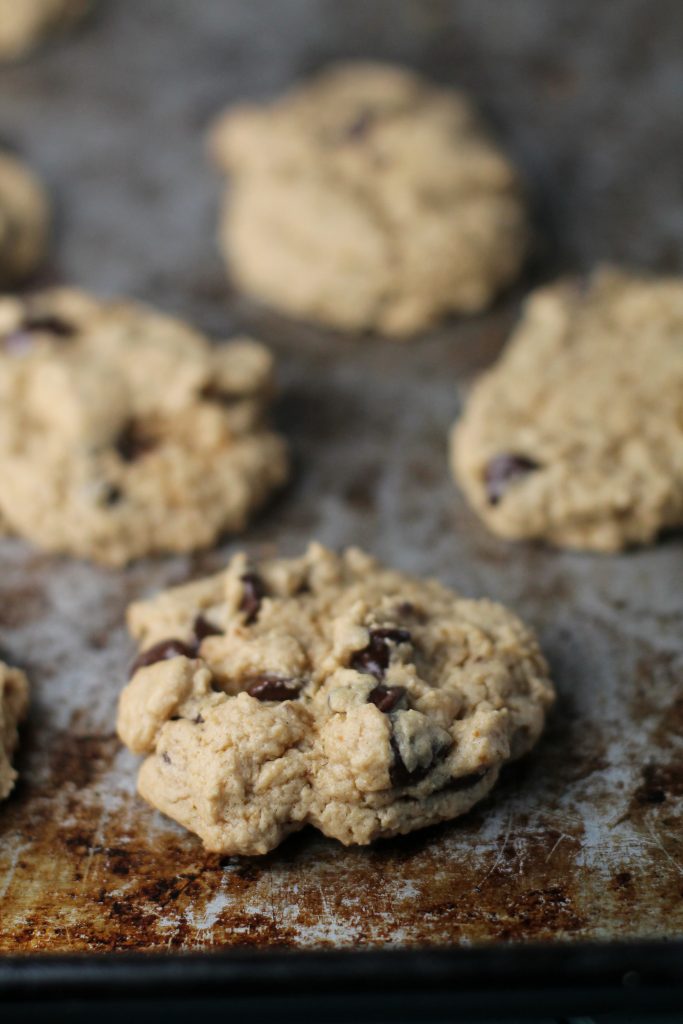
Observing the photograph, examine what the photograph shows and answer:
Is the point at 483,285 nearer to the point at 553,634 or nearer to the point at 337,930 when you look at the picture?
the point at 553,634

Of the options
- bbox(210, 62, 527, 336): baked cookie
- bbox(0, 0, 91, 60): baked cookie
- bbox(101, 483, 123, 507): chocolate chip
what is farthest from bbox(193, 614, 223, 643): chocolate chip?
bbox(0, 0, 91, 60): baked cookie

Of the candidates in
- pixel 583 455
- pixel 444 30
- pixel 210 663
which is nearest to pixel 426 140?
pixel 444 30

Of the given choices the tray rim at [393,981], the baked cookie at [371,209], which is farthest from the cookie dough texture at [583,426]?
the tray rim at [393,981]

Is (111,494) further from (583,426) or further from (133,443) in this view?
(583,426)

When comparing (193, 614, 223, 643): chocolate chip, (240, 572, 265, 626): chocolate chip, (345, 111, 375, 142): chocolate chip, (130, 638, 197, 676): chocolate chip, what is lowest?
(130, 638, 197, 676): chocolate chip

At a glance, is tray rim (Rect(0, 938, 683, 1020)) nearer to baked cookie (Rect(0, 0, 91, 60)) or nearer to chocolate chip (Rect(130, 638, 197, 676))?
chocolate chip (Rect(130, 638, 197, 676))

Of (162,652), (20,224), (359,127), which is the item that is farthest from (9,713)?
(359,127)
